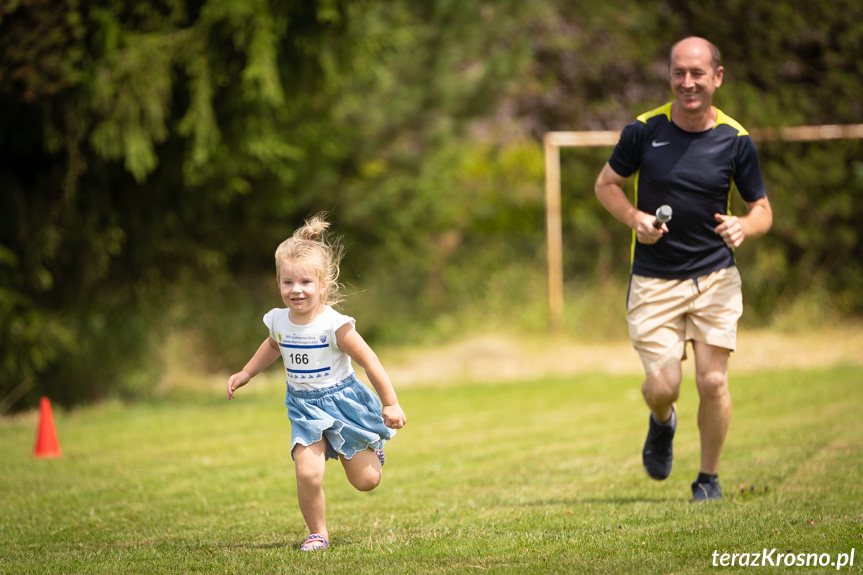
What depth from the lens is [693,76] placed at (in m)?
5.14

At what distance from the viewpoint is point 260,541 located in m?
4.93

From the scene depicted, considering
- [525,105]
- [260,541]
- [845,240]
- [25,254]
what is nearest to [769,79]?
[845,240]

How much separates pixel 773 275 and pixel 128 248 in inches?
373

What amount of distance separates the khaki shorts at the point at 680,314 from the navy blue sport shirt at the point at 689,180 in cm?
7

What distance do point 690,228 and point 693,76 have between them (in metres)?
0.79

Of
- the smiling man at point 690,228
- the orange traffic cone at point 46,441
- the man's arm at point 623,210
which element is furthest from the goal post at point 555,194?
the smiling man at point 690,228

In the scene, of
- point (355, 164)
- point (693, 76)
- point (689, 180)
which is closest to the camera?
point (693, 76)

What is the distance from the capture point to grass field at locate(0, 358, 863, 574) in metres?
4.27

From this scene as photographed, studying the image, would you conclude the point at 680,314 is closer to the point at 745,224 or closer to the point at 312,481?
the point at 745,224

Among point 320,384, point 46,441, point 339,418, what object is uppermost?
point 320,384

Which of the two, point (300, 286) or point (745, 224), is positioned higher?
point (745, 224)

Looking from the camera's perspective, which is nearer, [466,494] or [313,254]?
[313,254]

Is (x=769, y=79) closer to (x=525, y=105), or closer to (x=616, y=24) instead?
(x=616, y=24)

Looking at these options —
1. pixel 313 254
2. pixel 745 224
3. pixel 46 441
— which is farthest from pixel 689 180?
pixel 46 441
